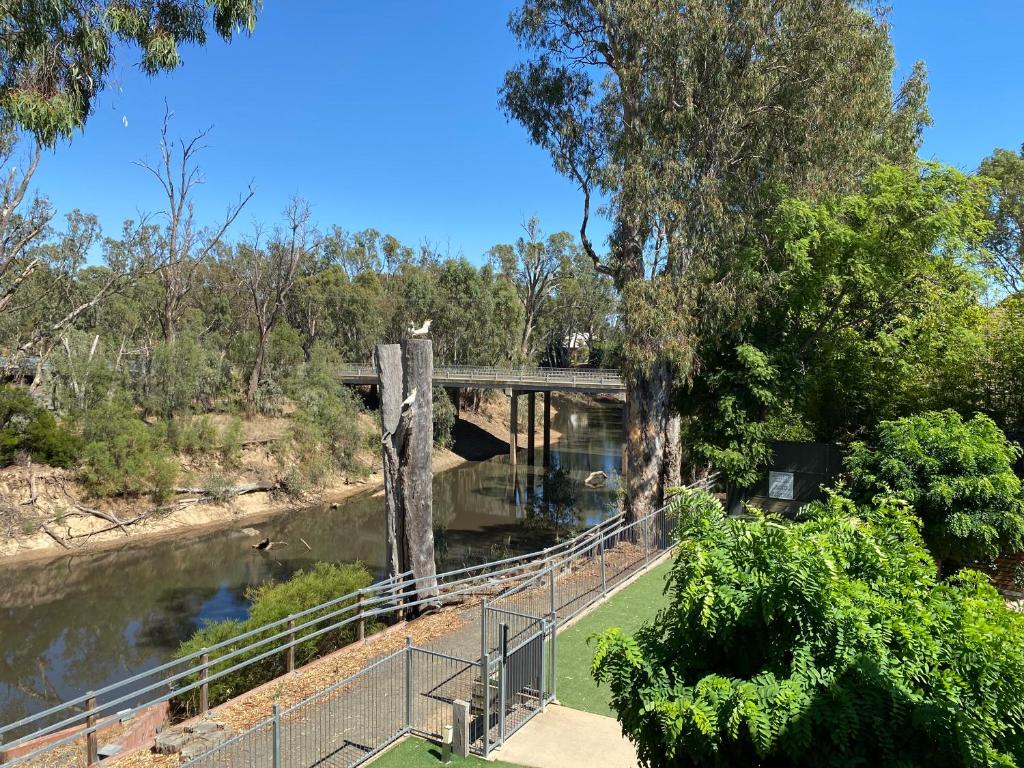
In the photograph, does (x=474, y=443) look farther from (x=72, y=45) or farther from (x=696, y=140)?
(x=72, y=45)

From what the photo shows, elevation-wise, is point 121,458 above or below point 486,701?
above

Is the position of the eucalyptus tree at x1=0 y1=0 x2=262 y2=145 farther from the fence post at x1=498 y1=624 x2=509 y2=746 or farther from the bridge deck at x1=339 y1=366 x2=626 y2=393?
the bridge deck at x1=339 y1=366 x2=626 y2=393

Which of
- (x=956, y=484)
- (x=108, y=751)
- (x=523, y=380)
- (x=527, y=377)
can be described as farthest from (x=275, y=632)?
(x=527, y=377)

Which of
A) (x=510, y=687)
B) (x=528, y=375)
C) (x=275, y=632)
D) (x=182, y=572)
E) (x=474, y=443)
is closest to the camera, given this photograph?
(x=510, y=687)

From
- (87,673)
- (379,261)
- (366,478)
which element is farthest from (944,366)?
(379,261)

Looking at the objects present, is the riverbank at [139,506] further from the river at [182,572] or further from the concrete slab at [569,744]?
the concrete slab at [569,744]

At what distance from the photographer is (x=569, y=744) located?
27.1 feet

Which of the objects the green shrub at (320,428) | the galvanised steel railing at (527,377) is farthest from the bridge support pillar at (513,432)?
the green shrub at (320,428)

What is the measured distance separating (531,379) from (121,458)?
74.9ft

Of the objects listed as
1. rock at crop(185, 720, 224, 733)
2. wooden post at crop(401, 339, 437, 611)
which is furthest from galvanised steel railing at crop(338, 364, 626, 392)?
rock at crop(185, 720, 224, 733)

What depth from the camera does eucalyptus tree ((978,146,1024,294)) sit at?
105ft

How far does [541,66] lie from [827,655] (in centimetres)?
1872

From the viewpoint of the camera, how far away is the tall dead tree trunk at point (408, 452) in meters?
12.9

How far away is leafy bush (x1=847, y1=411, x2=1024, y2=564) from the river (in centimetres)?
1552
